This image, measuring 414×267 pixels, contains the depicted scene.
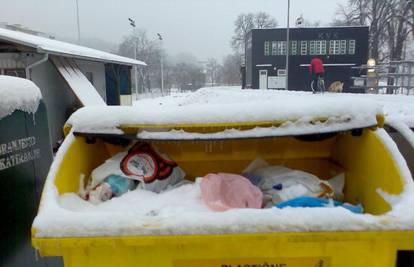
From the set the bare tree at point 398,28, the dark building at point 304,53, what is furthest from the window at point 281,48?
the bare tree at point 398,28

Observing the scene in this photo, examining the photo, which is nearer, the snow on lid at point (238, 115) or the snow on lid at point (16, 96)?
the snow on lid at point (238, 115)

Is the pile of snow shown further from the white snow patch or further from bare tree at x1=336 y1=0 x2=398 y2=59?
bare tree at x1=336 y1=0 x2=398 y2=59

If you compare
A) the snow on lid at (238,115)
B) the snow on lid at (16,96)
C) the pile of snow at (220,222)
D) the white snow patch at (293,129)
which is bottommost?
the pile of snow at (220,222)

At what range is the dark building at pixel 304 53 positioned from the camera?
101ft

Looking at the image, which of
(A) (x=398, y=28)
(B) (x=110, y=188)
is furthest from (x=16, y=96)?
(A) (x=398, y=28)

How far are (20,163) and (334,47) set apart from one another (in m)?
31.3

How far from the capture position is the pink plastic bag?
6.59ft

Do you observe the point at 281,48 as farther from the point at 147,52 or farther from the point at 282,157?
the point at 147,52

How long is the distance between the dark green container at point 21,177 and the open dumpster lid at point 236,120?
0.51 meters

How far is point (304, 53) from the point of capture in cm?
3103

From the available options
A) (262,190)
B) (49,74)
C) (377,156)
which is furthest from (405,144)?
(49,74)

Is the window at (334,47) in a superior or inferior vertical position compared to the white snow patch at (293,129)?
superior

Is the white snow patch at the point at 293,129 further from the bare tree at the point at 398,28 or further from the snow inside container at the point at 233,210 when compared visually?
the bare tree at the point at 398,28

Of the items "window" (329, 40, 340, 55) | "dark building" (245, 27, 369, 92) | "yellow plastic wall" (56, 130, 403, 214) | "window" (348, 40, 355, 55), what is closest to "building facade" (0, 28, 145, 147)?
"yellow plastic wall" (56, 130, 403, 214)
